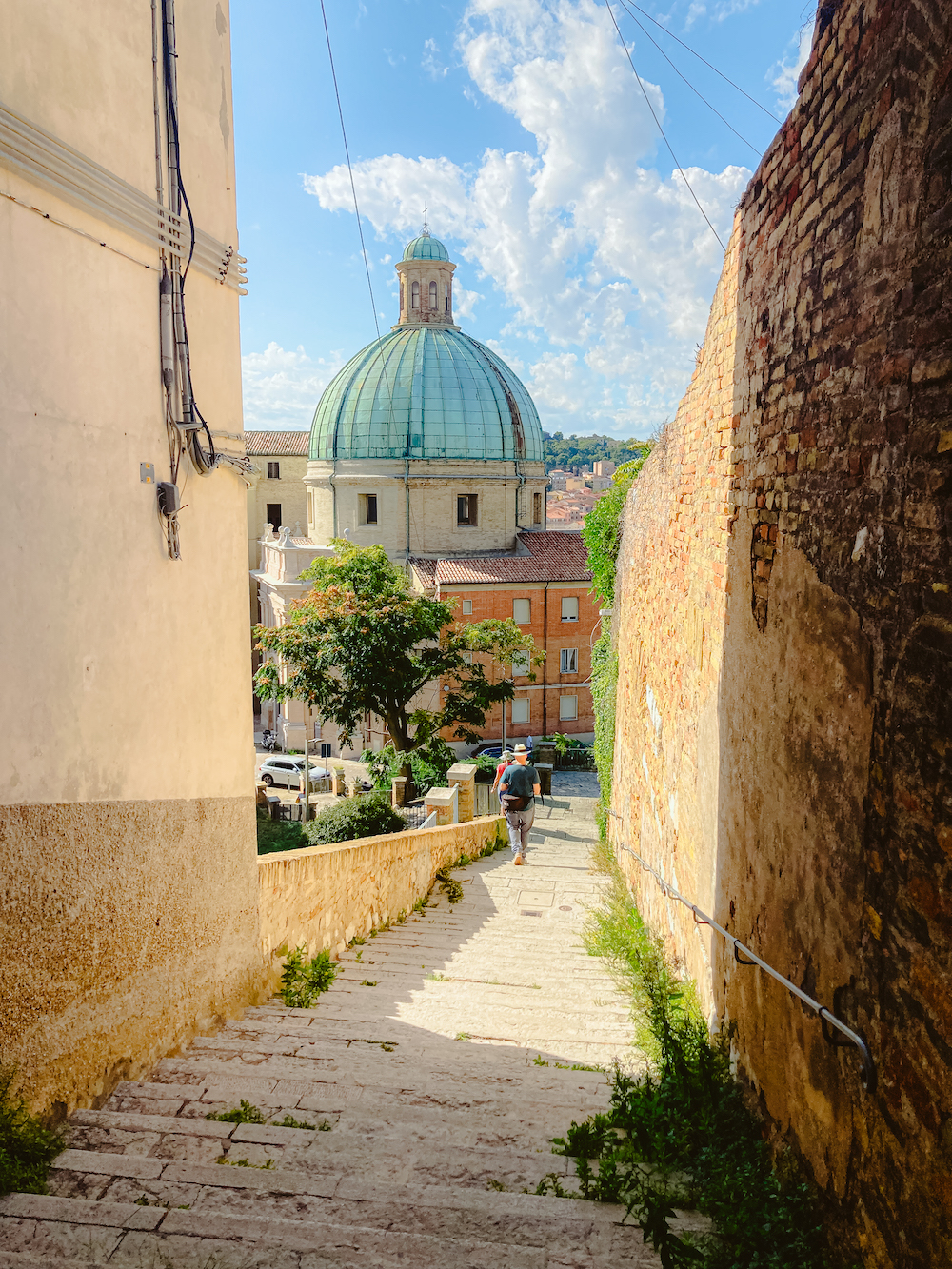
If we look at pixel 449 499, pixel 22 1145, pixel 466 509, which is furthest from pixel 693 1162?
pixel 466 509

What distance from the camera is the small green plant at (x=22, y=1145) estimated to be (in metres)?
3.06

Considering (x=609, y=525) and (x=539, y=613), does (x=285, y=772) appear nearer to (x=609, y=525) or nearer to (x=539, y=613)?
(x=539, y=613)

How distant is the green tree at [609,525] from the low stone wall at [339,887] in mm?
4208

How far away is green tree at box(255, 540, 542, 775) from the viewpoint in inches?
739

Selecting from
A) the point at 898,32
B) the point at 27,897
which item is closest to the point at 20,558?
the point at 27,897

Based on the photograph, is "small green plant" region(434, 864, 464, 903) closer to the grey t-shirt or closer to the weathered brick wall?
the grey t-shirt

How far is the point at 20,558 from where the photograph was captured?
11.9ft

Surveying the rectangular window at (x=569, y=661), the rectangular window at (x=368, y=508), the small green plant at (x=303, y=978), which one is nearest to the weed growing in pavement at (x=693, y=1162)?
the small green plant at (x=303, y=978)

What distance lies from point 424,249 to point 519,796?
29.6m

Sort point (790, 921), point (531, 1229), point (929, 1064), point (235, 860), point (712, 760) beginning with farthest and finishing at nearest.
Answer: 1. point (235, 860)
2. point (712, 760)
3. point (790, 921)
4. point (531, 1229)
5. point (929, 1064)

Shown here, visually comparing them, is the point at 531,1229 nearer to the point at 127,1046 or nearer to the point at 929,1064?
the point at 929,1064

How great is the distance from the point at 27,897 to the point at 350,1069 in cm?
169

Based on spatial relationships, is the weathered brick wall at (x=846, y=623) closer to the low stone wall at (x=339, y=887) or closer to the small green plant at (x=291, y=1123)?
the small green plant at (x=291, y=1123)

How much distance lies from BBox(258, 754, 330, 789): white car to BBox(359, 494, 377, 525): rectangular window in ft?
33.2
